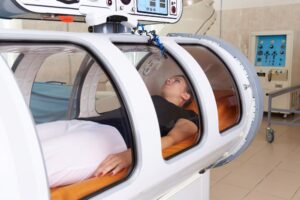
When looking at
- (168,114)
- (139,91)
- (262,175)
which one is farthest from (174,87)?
(262,175)

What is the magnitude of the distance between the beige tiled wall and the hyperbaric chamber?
386 centimetres

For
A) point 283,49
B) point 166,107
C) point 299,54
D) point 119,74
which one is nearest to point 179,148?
point 166,107

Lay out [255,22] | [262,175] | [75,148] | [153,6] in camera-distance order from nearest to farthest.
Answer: [75,148]
[153,6]
[262,175]
[255,22]

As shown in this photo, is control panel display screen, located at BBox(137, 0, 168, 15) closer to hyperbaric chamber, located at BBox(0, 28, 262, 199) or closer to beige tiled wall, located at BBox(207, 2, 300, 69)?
hyperbaric chamber, located at BBox(0, 28, 262, 199)

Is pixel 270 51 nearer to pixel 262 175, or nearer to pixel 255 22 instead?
pixel 255 22

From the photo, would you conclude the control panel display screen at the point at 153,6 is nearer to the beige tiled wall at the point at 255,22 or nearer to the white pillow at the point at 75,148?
the white pillow at the point at 75,148

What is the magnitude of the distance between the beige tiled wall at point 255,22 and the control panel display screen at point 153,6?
412 cm

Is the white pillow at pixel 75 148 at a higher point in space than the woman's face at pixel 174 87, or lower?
lower

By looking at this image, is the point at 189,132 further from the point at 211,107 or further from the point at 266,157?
the point at 266,157

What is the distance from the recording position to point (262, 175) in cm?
277

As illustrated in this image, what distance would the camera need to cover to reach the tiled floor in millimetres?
2422

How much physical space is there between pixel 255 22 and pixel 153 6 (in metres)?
4.45

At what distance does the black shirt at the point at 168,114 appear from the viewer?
125 cm

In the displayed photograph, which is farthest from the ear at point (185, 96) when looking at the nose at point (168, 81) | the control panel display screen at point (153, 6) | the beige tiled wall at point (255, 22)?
the beige tiled wall at point (255, 22)
